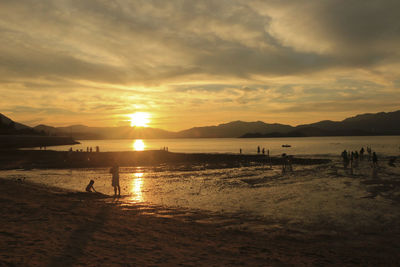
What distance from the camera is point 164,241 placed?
905 cm

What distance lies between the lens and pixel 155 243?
8.79 meters

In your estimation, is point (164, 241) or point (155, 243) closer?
point (155, 243)

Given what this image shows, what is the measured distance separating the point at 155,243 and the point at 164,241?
370 mm

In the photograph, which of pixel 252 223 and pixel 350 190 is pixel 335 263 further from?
pixel 350 190

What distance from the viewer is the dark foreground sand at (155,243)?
7.13 meters

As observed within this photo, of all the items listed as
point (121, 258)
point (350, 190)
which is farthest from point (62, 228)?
point (350, 190)

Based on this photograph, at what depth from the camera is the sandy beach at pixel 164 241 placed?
720 centimetres

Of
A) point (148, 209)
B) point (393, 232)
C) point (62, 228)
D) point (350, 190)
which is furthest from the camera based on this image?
point (350, 190)

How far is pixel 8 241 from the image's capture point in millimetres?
7543

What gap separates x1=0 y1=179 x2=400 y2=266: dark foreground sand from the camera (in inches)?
281

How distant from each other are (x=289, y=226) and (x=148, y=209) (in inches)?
279

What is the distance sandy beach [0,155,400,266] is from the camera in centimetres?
720

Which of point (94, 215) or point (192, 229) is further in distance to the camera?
point (94, 215)

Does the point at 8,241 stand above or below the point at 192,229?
above
